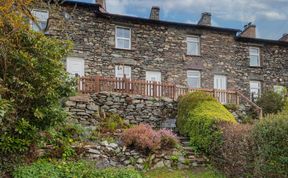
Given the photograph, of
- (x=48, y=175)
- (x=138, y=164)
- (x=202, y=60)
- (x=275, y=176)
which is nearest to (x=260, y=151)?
(x=275, y=176)

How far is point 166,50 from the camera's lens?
21969 mm

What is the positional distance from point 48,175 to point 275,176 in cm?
607

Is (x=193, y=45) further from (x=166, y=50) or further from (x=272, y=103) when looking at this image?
(x=272, y=103)

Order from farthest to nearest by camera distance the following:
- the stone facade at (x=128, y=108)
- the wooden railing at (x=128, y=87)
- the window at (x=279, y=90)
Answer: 1. the window at (x=279, y=90)
2. the wooden railing at (x=128, y=87)
3. the stone facade at (x=128, y=108)

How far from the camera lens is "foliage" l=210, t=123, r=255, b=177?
9672 millimetres

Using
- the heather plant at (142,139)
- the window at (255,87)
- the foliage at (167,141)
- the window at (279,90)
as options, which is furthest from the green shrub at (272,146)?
the window at (255,87)

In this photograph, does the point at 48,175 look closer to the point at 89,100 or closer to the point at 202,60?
the point at 89,100

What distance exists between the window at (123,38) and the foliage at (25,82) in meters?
11.3

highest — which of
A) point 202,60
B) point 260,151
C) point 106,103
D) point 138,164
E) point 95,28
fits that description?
point 95,28

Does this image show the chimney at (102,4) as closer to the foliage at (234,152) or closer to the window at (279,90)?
the window at (279,90)

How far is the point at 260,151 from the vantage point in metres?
9.01

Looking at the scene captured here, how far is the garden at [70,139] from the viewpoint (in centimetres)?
896

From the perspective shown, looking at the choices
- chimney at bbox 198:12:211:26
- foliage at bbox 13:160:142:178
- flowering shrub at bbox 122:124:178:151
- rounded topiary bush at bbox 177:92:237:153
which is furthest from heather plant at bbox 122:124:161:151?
chimney at bbox 198:12:211:26

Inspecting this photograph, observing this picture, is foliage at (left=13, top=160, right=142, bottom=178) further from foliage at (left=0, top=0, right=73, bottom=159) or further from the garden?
foliage at (left=0, top=0, right=73, bottom=159)
